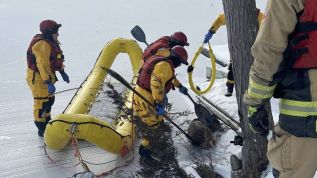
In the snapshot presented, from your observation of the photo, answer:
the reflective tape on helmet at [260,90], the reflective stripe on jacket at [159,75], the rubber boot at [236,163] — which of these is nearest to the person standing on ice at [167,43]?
the reflective stripe on jacket at [159,75]

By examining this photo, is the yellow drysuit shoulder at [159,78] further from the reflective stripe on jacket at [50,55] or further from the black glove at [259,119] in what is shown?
the black glove at [259,119]

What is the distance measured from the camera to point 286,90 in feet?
7.59

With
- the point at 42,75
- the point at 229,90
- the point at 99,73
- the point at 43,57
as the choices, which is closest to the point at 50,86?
the point at 42,75

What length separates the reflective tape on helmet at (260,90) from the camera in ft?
7.54

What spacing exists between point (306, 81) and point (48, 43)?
4598mm

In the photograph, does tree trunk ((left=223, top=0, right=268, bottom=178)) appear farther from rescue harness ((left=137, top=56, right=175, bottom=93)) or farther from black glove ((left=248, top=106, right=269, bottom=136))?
rescue harness ((left=137, top=56, right=175, bottom=93))

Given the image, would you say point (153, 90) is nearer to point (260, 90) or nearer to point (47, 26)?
point (47, 26)

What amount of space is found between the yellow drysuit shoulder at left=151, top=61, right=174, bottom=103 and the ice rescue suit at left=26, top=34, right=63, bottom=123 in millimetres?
1851

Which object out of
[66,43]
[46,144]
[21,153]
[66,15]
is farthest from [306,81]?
[66,15]

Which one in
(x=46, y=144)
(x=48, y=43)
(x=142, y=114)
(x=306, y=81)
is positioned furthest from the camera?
(x=48, y=43)

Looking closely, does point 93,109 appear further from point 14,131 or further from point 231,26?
point 231,26

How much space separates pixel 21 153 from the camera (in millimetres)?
5719

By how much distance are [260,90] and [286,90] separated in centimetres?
14

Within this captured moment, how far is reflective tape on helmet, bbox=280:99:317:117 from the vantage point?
221cm
